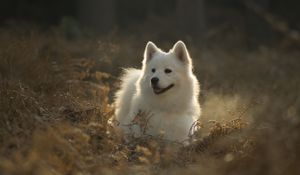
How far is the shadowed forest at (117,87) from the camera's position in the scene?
4043mm

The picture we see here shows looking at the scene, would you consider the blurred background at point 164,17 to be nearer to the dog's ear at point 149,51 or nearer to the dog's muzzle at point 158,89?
the dog's ear at point 149,51

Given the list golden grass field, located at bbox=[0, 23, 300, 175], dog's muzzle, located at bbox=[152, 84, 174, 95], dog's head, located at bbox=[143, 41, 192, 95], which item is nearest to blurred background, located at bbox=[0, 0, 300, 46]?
golden grass field, located at bbox=[0, 23, 300, 175]

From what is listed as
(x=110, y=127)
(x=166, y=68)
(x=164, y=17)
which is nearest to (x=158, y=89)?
(x=166, y=68)

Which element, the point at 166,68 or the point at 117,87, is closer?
the point at 166,68

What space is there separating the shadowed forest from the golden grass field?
0.04 ft

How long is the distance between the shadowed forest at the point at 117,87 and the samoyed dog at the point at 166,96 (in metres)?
0.27

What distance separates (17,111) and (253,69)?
676cm

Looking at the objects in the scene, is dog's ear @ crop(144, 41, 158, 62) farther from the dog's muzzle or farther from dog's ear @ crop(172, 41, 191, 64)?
the dog's muzzle

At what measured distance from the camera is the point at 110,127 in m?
5.39

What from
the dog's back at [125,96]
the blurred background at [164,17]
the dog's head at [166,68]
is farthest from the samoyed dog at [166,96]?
the blurred background at [164,17]

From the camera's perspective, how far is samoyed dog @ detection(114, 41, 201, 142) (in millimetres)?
6359

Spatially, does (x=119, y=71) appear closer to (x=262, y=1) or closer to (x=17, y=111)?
(x=17, y=111)

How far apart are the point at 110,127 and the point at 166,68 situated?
1.45 meters

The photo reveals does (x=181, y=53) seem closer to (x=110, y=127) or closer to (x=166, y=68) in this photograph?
(x=166, y=68)
